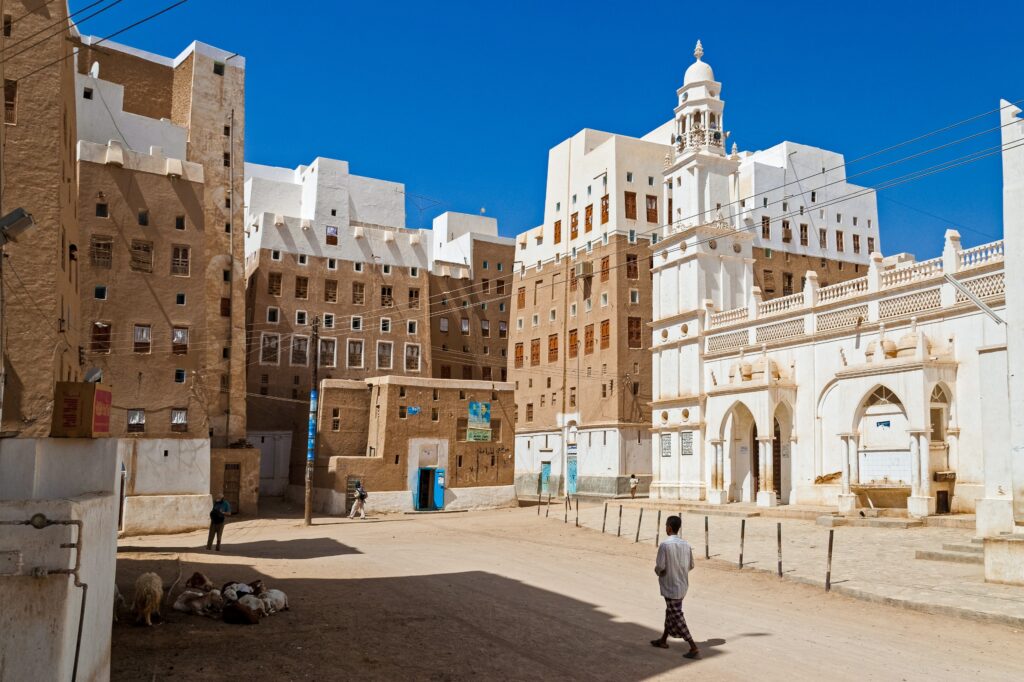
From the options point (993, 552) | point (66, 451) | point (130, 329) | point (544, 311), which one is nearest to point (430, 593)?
point (66, 451)

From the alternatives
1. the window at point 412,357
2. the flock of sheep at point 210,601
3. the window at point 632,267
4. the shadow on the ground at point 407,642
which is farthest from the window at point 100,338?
the window at point 632,267

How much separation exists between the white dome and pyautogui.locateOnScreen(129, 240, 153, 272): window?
27757mm

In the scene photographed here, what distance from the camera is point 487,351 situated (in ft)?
218

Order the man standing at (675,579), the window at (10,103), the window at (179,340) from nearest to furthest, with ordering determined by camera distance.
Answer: the man standing at (675,579), the window at (10,103), the window at (179,340)

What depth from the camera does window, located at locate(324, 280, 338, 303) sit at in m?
55.6

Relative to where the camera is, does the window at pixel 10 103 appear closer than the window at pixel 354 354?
Yes

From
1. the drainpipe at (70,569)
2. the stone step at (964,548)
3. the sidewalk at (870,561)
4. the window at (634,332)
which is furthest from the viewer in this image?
the window at (634,332)

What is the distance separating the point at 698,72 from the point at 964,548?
3141 centimetres

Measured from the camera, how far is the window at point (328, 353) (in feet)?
178

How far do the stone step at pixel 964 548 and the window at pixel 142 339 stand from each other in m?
32.4

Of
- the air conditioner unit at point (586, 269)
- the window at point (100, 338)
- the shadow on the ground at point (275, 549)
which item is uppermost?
the air conditioner unit at point (586, 269)

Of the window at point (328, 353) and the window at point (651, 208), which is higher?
the window at point (651, 208)

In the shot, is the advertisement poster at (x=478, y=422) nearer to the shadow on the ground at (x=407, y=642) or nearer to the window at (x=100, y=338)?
the window at (x=100, y=338)

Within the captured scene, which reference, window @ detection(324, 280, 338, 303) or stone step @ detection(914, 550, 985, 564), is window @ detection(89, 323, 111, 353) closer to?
window @ detection(324, 280, 338, 303)
